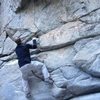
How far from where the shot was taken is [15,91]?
8.08m

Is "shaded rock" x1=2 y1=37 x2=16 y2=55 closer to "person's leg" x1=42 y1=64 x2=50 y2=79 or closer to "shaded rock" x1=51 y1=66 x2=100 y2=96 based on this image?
"person's leg" x1=42 y1=64 x2=50 y2=79

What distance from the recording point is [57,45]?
8.07m

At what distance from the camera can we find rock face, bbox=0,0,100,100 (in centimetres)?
712

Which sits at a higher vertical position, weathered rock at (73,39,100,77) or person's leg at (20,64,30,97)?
weathered rock at (73,39,100,77)

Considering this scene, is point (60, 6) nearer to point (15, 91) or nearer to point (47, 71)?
point (47, 71)

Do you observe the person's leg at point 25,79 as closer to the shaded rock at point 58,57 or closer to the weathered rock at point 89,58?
the shaded rock at point 58,57

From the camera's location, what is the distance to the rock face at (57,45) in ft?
23.4

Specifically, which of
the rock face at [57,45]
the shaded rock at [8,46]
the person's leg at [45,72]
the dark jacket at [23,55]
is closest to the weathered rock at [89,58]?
the rock face at [57,45]

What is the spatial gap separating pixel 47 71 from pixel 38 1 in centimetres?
241

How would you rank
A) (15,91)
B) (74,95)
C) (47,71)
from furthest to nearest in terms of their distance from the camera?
(15,91) → (47,71) → (74,95)

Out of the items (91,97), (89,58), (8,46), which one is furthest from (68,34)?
(8,46)

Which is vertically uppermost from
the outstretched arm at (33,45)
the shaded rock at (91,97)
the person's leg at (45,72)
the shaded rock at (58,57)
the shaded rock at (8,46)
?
the outstretched arm at (33,45)

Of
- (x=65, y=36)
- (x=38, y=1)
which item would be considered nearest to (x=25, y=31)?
(x=38, y=1)

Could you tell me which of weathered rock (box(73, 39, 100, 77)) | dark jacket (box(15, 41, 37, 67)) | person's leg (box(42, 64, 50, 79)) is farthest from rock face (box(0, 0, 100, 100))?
dark jacket (box(15, 41, 37, 67))
